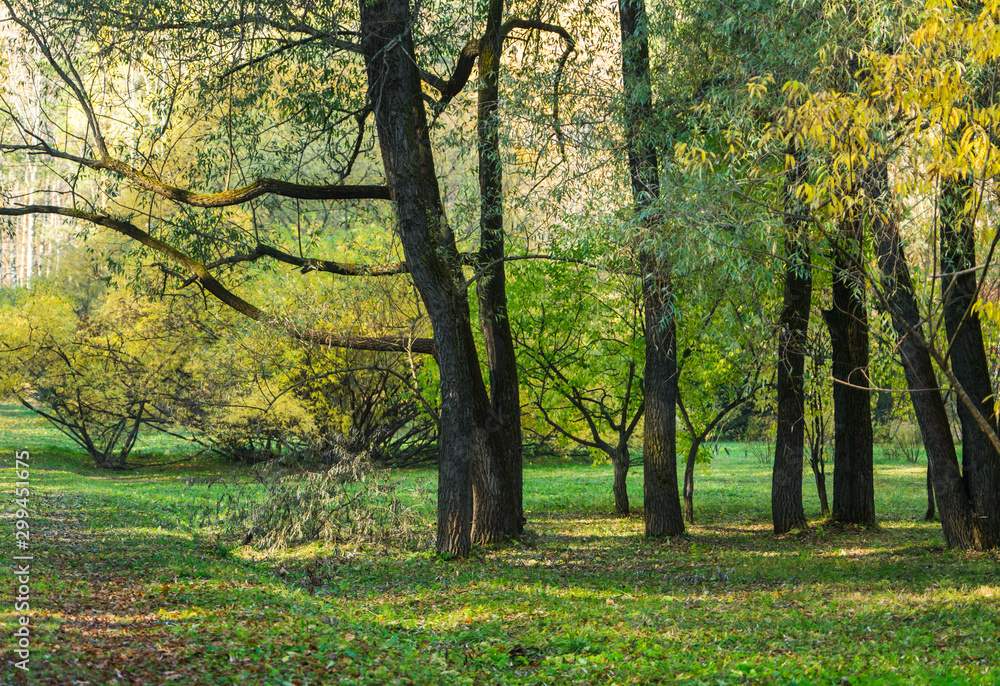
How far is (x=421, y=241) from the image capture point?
35.0ft

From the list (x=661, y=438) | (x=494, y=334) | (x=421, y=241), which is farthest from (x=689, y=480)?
(x=421, y=241)

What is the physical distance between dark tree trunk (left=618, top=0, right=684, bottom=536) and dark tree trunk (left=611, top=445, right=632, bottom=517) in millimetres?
2590

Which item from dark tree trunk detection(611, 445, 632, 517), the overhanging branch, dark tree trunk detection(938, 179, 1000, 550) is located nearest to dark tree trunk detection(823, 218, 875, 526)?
dark tree trunk detection(938, 179, 1000, 550)

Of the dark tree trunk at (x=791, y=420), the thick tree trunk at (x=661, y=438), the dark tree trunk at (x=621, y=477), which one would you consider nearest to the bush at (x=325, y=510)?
the thick tree trunk at (x=661, y=438)

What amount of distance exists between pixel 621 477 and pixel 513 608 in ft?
27.3

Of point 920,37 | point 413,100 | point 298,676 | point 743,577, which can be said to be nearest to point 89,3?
point 413,100

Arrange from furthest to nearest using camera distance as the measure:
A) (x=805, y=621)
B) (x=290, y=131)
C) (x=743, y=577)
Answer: (x=290, y=131) → (x=743, y=577) → (x=805, y=621)

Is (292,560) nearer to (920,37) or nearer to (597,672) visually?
(597,672)

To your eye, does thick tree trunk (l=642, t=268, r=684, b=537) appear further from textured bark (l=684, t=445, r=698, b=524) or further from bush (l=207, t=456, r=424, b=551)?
bush (l=207, t=456, r=424, b=551)

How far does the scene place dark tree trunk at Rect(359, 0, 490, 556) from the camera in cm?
1061

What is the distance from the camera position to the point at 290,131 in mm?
12969

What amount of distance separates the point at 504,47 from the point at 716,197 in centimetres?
714

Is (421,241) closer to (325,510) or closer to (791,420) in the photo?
(325,510)

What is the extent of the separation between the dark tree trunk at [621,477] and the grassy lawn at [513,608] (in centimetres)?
158
